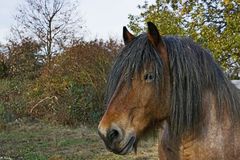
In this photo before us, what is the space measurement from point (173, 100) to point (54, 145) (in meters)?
6.90

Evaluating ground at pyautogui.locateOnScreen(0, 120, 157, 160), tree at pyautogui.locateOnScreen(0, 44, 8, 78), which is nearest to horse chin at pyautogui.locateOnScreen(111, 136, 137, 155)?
ground at pyautogui.locateOnScreen(0, 120, 157, 160)

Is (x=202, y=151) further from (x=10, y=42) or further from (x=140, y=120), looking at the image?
(x=10, y=42)

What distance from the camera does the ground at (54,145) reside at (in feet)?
25.3

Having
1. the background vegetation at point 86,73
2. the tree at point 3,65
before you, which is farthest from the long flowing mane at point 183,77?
the tree at point 3,65

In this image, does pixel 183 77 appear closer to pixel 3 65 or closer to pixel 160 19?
pixel 160 19

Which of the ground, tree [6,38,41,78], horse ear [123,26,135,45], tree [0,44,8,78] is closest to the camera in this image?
horse ear [123,26,135,45]

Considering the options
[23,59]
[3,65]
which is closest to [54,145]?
[23,59]

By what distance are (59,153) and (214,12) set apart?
788 cm

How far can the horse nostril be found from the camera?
94.3 inches

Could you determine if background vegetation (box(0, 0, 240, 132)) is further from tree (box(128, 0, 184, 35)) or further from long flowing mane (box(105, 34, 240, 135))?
long flowing mane (box(105, 34, 240, 135))

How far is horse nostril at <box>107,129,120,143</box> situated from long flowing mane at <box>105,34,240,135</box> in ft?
1.00

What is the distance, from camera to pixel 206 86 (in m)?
2.66

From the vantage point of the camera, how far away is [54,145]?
29.7 feet

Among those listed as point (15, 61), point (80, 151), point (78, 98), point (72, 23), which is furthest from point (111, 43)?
point (72, 23)
